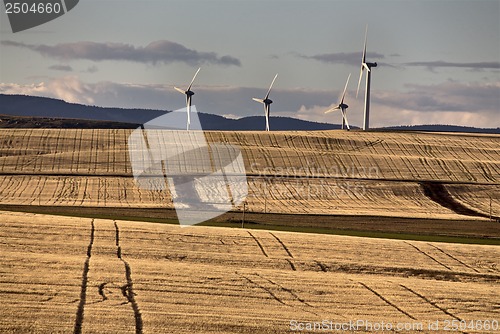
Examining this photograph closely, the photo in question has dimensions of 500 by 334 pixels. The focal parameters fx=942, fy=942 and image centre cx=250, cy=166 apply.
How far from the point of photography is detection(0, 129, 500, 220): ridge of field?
80.9 m

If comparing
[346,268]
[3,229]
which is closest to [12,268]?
[3,229]

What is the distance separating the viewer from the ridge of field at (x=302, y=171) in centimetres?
8088

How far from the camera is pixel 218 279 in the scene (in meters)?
33.4

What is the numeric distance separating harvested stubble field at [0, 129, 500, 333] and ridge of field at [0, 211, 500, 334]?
2.6 inches

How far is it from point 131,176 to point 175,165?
8.71 meters

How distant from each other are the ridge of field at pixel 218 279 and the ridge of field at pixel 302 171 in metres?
29.5

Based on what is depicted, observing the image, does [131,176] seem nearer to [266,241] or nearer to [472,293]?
[266,241]

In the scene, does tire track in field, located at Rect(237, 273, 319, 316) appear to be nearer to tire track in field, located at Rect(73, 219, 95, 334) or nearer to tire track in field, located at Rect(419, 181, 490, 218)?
tire track in field, located at Rect(73, 219, 95, 334)

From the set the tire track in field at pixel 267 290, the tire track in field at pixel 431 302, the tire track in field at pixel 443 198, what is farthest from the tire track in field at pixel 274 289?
the tire track in field at pixel 443 198

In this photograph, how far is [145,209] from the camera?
239ft

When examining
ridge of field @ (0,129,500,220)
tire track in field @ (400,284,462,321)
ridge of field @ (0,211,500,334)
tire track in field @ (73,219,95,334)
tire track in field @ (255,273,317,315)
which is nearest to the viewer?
tire track in field @ (73,219,95,334)

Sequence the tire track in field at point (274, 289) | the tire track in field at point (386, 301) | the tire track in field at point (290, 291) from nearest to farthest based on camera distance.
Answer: the tire track in field at point (386, 301) → the tire track in field at point (274, 289) → the tire track in field at point (290, 291)

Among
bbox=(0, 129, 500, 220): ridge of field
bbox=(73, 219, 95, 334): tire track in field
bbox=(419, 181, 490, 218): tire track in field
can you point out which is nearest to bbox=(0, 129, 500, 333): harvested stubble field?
bbox=(73, 219, 95, 334): tire track in field

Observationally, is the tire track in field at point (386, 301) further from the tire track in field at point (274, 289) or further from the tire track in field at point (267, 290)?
the tire track in field at point (267, 290)
